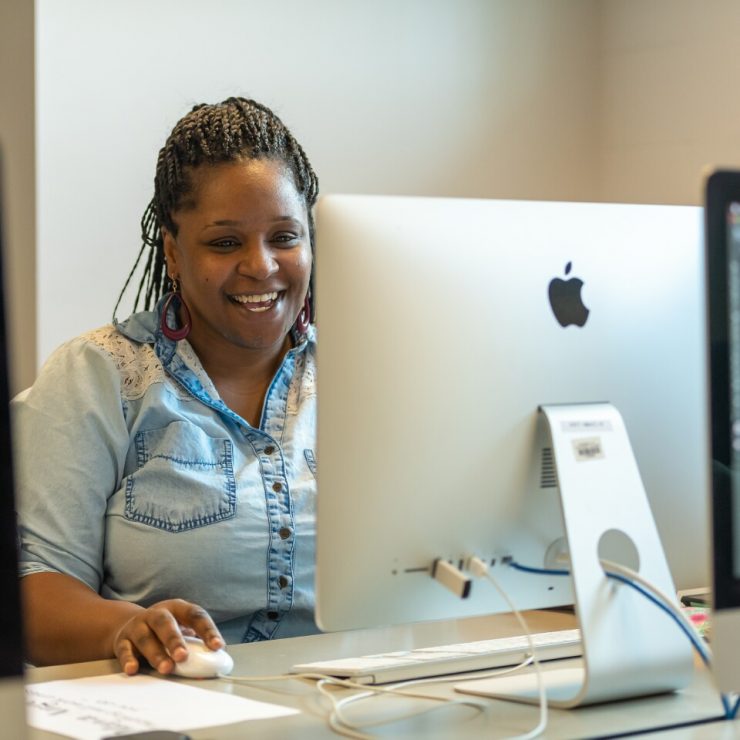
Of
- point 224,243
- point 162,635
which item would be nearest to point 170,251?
point 224,243

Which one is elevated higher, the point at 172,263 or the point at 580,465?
the point at 172,263

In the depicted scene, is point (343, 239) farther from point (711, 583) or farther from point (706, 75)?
point (706, 75)

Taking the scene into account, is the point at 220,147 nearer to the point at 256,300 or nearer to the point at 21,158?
the point at 256,300

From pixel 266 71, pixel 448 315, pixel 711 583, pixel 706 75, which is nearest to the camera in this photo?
pixel 711 583

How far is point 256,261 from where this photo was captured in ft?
5.74

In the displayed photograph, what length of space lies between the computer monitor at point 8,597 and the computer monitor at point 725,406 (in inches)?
21.3

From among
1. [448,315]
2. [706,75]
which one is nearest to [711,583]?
[448,315]

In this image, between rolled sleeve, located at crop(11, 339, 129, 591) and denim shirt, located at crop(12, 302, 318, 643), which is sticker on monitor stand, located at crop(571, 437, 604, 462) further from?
rolled sleeve, located at crop(11, 339, 129, 591)

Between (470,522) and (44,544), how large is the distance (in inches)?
28.1

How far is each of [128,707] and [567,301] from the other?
1.88 feet

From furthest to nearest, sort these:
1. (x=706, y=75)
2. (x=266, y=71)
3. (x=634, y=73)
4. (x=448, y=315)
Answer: (x=634, y=73)
(x=706, y=75)
(x=266, y=71)
(x=448, y=315)

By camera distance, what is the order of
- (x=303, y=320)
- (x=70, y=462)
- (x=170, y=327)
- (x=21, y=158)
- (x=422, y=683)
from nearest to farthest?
(x=422, y=683) < (x=70, y=462) < (x=170, y=327) < (x=303, y=320) < (x=21, y=158)

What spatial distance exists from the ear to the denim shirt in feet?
0.72

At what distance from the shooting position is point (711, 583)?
3.08 ft
